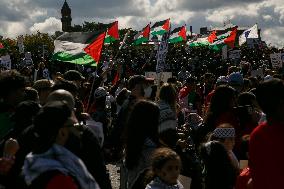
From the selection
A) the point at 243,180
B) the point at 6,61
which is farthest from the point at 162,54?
the point at 243,180

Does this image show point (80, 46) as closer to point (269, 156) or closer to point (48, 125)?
point (48, 125)

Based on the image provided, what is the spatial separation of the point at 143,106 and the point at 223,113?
44.7 inches

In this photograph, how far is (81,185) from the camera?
322cm

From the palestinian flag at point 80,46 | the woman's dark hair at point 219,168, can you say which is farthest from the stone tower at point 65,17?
the woman's dark hair at point 219,168

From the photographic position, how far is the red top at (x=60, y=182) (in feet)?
10.00

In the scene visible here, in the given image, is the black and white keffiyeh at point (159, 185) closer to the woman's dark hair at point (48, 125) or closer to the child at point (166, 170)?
the child at point (166, 170)

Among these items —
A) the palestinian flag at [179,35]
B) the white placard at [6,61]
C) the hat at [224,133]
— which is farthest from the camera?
the palestinian flag at [179,35]

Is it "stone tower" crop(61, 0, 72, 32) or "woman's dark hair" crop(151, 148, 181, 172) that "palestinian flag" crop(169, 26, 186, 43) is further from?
"stone tower" crop(61, 0, 72, 32)

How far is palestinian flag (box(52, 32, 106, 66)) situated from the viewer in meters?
10.6

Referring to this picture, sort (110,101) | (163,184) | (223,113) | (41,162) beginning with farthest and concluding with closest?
(110,101)
(223,113)
(163,184)
(41,162)

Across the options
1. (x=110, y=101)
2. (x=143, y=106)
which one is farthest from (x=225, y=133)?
(x=110, y=101)

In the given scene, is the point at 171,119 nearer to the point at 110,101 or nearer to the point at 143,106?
the point at 143,106

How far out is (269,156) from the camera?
337 cm

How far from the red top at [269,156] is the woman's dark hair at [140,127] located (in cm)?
154
